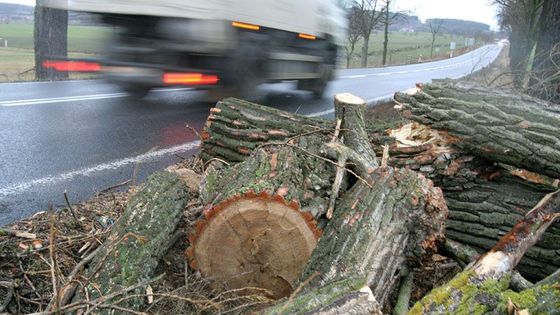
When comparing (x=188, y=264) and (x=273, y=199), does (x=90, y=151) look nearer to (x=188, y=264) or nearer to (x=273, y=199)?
(x=188, y=264)

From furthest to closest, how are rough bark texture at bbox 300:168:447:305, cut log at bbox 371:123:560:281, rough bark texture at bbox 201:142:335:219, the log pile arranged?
cut log at bbox 371:123:560:281
rough bark texture at bbox 201:142:335:219
rough bark texture at bbox 300:168:447:305
the log pile

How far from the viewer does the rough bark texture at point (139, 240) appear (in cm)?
291

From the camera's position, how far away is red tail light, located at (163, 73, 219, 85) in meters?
7.83

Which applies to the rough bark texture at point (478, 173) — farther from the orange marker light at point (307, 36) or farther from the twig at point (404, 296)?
the orange marker light at point (307, 36)

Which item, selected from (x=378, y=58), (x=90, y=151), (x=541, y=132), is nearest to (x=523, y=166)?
(x=541, y=132)

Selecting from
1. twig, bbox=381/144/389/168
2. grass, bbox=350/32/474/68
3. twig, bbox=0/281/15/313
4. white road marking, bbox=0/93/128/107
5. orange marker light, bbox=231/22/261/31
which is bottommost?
twig, bbox=0/281/15/313

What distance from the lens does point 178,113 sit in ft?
28.9

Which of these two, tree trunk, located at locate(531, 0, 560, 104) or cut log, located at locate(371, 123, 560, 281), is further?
tree trunk, located at locate(531, 0, 560, 104)

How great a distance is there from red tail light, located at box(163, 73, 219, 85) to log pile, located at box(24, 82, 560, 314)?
341cm

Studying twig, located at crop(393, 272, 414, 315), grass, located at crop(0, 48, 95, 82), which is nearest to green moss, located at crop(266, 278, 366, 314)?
twig, located at crop(393, 272, 414, 315)

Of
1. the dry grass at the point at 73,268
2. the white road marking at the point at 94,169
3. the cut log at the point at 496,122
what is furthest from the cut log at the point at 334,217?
the white road marking at the point at 94,169

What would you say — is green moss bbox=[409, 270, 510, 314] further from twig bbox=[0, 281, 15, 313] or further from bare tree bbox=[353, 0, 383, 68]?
bare tree bbox=[353, 0, 383, 68]

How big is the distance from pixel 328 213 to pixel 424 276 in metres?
1.05

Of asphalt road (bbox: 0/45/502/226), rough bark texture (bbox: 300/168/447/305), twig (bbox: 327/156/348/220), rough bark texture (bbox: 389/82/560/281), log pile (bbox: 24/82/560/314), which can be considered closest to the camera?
log pile (bbox: 24/82/560/314)
